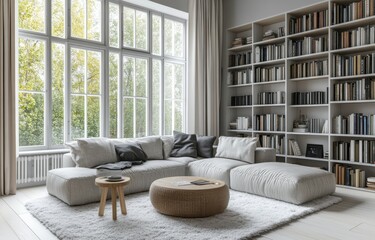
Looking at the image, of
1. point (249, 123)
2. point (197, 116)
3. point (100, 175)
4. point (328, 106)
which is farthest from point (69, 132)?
point (328, 106)

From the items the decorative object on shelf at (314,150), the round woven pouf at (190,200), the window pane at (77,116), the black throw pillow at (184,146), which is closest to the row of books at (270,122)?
the decorative object on shelf at (314,150)

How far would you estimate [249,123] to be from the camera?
19.2 ft

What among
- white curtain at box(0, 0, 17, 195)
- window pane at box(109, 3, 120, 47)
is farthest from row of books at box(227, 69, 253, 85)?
white curtain at box(0, 0, 17, 195)

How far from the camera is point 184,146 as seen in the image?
197 inches

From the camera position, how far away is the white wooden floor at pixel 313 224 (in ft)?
8.55

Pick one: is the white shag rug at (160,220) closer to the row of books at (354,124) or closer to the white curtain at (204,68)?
the row of books at (354,124)

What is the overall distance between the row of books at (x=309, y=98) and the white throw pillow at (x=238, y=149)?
3.65 feet

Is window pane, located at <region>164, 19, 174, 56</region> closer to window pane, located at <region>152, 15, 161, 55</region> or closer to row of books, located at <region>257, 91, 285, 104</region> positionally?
window pane, located at <region>152, 15, 161, 55</region>

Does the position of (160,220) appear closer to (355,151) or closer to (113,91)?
(113,91)

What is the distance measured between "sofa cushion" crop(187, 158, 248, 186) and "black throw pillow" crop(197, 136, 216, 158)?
1.45 ft

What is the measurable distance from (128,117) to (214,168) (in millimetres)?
1953

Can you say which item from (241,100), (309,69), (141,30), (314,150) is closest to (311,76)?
(309,69)

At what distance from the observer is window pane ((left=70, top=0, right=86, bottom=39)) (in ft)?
16.0

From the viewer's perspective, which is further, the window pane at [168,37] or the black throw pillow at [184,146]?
the window pane at [168,37]
